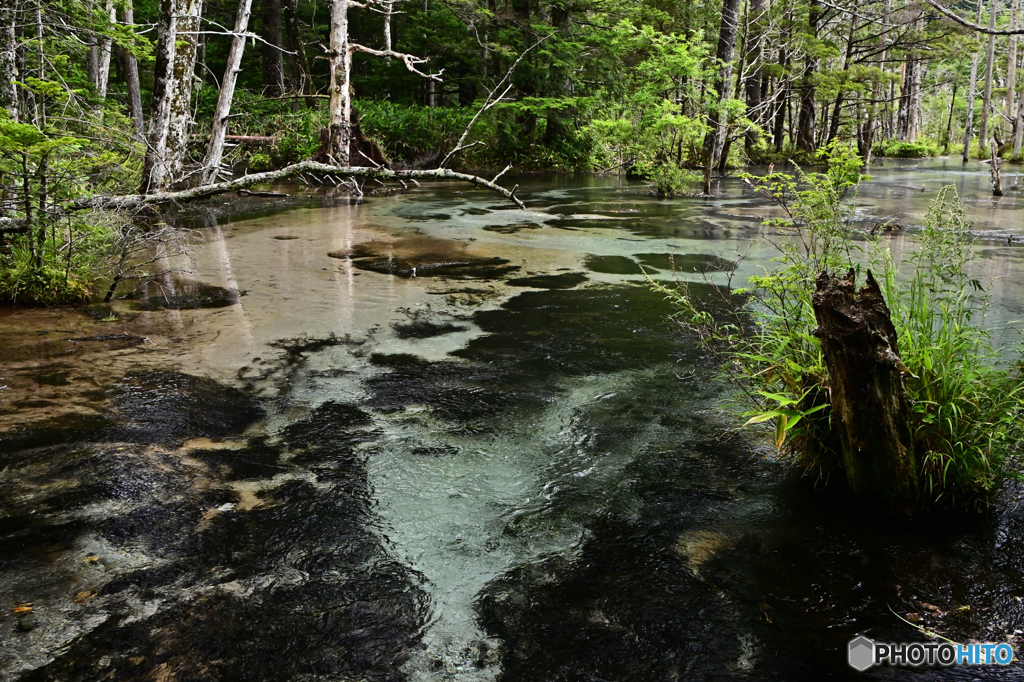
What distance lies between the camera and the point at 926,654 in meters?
2.71

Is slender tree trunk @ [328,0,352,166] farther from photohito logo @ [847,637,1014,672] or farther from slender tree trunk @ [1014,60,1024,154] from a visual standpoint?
slender tree trunk @ [1014,60,1024,154]

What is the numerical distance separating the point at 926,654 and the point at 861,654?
240mm

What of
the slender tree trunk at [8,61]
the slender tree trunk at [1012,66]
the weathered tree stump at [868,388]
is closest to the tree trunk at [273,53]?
the slender tree trunk at [8,61]

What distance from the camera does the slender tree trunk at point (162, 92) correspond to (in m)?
10.5

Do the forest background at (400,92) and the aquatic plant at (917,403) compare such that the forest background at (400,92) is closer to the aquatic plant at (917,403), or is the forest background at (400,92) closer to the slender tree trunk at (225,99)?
the slender tree trunk at (225,99)

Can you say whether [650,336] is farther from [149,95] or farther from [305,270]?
[149,95]

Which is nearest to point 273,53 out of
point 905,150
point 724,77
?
point 724,77

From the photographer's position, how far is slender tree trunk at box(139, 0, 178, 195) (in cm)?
1046

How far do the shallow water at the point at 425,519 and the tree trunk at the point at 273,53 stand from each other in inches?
620

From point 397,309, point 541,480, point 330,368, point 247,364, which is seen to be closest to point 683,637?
point 541,480

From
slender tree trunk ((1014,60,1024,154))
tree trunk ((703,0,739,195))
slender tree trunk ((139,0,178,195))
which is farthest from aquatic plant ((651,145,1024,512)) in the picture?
slender tree trunk ((1014,60,1024,154))

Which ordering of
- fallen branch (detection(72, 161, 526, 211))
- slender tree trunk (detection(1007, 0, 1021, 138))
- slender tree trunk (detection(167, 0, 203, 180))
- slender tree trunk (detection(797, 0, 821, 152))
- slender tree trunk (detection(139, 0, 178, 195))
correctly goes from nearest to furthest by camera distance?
fallen branch (detection(72, 161, 526, 211)) < slender tree trunk (detection(139, 0, 178, 195)) < slender tree trunk (detection(167, 0, 203, 180)) < slender tree trunk (detection(797, 0, 821, 152)) < slender tree trunk (detection(1007, 0, 1021, 138))

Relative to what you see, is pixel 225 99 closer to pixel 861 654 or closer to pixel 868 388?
pixel 868 388

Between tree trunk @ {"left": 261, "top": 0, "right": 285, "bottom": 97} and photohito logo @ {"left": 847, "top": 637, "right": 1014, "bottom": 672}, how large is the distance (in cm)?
2037
